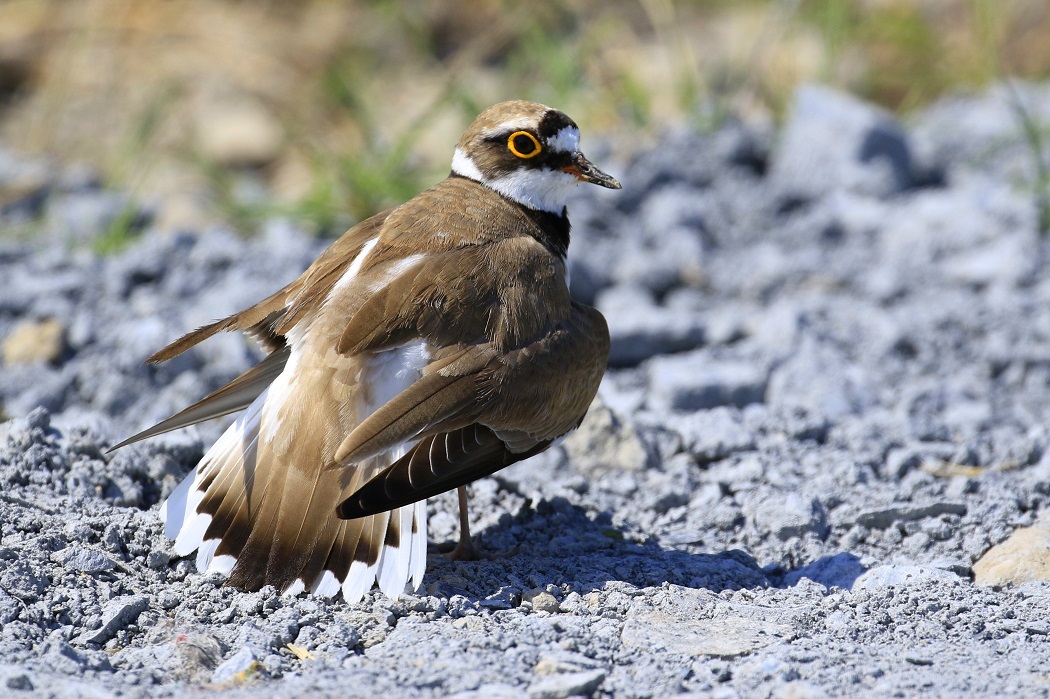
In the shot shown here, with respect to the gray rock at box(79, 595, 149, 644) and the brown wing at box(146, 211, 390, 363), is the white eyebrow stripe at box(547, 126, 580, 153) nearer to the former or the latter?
the brown wing at box(146, 211, 390, 363)

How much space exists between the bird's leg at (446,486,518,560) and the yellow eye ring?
121cm

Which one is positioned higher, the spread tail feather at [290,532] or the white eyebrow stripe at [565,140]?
the white eyebrow stripe at [565,140]

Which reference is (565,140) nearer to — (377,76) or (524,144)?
(524,144)

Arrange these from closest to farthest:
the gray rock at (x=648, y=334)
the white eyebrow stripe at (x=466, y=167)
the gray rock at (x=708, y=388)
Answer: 1. the white eyebrow stripe at (x=466, y=167)
2. the gray rock at (x=708, y=388)
3. the gray rock at (x=648, y=334)

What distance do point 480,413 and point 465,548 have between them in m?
0.51

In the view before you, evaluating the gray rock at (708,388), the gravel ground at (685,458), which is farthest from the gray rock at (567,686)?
the gray rock at (708,388)

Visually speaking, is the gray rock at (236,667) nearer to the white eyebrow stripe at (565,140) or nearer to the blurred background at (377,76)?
the white eyebrow stripe at (565,140)

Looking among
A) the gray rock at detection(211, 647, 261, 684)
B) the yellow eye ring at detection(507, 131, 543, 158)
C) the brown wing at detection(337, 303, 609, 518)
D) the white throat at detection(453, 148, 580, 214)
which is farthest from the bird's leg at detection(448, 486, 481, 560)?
the yellow eye ring at detection(507, 131, 543, 158)

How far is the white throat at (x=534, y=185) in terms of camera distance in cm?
419

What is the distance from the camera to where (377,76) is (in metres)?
9.60

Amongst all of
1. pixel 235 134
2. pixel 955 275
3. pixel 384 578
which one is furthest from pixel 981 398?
pixel 235 134

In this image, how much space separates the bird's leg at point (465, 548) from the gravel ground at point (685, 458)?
0.20 feet

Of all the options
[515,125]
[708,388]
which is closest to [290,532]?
[515,125]

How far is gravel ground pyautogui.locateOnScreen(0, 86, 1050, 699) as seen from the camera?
9.48 ft
